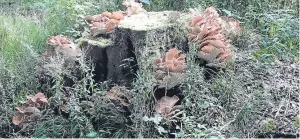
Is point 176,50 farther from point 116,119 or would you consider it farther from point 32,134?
point 32,134

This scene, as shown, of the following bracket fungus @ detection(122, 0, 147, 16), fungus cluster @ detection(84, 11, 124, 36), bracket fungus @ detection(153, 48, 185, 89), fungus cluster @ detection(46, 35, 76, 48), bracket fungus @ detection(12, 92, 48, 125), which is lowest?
bracket fungus @ detection(12, 92, 48, 125)

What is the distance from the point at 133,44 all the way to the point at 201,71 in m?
0.69

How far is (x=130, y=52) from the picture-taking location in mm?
3941

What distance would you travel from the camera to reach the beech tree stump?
3.81 m

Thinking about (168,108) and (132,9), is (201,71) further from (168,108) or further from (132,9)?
(132,9)

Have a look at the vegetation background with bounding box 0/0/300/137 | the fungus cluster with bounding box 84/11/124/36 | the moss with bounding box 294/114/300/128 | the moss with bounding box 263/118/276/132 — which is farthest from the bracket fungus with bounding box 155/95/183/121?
the fungus cluster with bounding box 84/11/124/36

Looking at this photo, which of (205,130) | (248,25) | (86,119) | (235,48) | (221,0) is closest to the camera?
(205,130)

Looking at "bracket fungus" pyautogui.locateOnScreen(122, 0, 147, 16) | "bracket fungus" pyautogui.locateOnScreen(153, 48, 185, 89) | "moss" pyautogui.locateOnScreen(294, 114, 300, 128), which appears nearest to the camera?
"moss" pyautogui.locateOnScreen(294, 114, 300, 128)

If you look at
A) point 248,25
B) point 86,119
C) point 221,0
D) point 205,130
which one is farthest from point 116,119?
point 221,0

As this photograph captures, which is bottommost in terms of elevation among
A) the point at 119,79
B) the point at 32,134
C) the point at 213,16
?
the point at 32,134

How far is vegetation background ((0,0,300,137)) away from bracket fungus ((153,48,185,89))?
118mm

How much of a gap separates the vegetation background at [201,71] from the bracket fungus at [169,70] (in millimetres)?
118

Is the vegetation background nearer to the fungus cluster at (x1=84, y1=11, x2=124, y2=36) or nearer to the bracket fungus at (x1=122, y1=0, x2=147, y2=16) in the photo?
the fungus cluster at (x1=84, y1=11, x2=124, y2=36)

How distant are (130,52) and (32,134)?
3.90 ft
